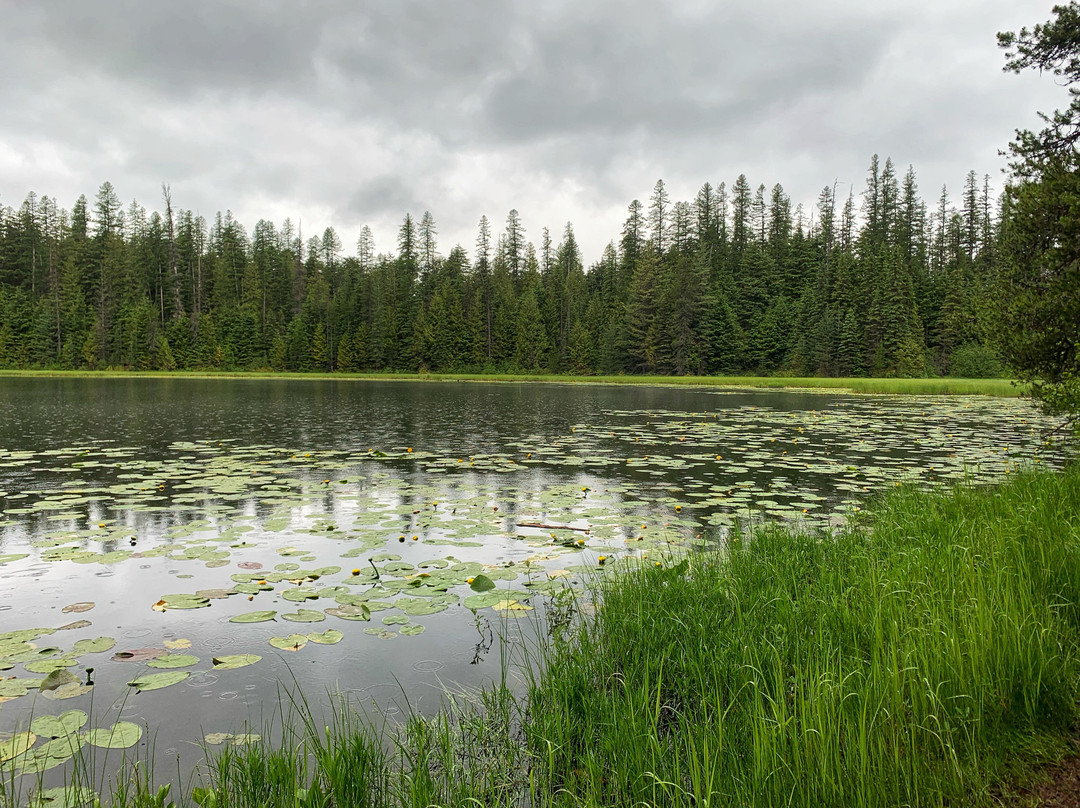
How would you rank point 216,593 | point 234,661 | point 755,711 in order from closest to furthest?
point 755,711 → point 234,661 → point 216,593

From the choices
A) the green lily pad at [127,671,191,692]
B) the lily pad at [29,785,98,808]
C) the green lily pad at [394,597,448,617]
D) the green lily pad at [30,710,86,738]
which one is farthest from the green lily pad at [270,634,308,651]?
the lily pad at [29,785,98,808]

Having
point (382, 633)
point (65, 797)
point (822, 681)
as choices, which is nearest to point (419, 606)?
point (382, 633)

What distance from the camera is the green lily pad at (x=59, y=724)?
2.96m

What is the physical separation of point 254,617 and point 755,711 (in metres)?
3.57

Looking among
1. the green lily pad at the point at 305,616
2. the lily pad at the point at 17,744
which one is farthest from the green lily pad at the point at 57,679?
the green lily pad at the point at 305,616

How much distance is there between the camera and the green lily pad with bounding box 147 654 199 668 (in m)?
3.75

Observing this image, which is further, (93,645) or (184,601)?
(184,601)

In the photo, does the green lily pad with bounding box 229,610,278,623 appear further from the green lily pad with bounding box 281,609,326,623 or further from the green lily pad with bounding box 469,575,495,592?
the green lily pad with bounding box 469,575,495,592

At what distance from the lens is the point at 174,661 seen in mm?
3795

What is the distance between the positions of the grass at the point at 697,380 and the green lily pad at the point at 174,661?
40626 millimetres

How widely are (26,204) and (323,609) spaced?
103083 millimetres

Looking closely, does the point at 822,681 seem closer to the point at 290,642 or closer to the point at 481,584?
the point at 481,584

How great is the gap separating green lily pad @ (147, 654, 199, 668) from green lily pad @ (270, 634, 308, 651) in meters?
0.46

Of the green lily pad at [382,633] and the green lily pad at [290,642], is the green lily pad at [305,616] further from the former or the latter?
the green lily pad at [382,633]
